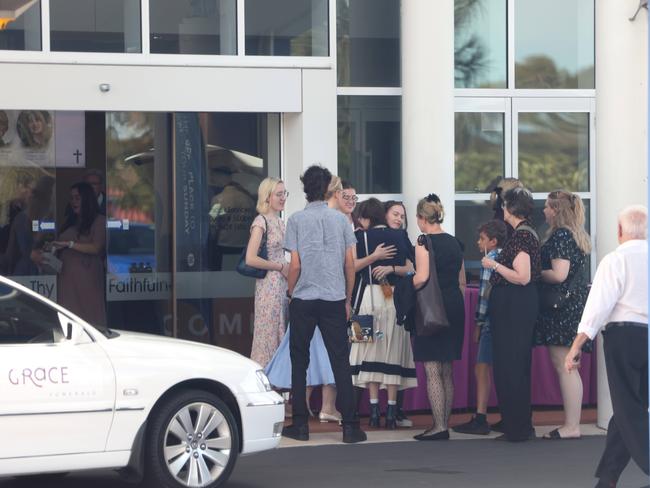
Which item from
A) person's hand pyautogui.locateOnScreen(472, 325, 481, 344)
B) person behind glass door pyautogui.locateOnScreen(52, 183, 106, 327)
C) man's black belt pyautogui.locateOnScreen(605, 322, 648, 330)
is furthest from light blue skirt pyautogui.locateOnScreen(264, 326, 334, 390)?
man's black belt pyautogui.locateOnScreen(605, 322, 648, 330)

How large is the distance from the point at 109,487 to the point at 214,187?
5.33 meters

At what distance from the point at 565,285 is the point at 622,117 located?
5.02ft

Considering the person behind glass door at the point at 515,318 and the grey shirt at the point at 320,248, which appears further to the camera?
the person behind glass door at the point at 515,318

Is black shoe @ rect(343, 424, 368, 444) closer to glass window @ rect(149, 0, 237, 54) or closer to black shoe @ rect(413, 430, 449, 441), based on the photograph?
black shoe @ rect(413, 430, 449, 441)

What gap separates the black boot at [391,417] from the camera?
11.1 m

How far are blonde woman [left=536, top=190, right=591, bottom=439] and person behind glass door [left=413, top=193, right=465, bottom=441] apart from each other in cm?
69

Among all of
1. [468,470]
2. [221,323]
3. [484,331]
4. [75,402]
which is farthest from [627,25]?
[75,402]

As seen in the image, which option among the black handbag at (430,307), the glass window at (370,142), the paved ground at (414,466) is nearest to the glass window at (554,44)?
the glass window at (370,142)

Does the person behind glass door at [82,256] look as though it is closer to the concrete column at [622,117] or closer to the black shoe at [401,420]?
the black shoe at [401,420]

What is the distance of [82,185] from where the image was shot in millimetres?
13398

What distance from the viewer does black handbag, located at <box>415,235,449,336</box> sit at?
33.8 ft

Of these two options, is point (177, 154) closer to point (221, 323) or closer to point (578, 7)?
point (221, 323)

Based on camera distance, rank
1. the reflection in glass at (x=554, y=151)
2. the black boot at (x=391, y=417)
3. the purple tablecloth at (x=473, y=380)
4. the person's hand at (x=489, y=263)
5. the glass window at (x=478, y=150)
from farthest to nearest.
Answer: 1. the reflection in glass at (x=554, y=151)
2. the glass window at (x=478, y=150)
3. the purple tablecloth at (x=473, y=380)
4. the black boot at (x=391, y=417)
5. the person's hand at (x=489, y=263)

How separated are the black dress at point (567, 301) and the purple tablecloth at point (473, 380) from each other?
0.98 meters
